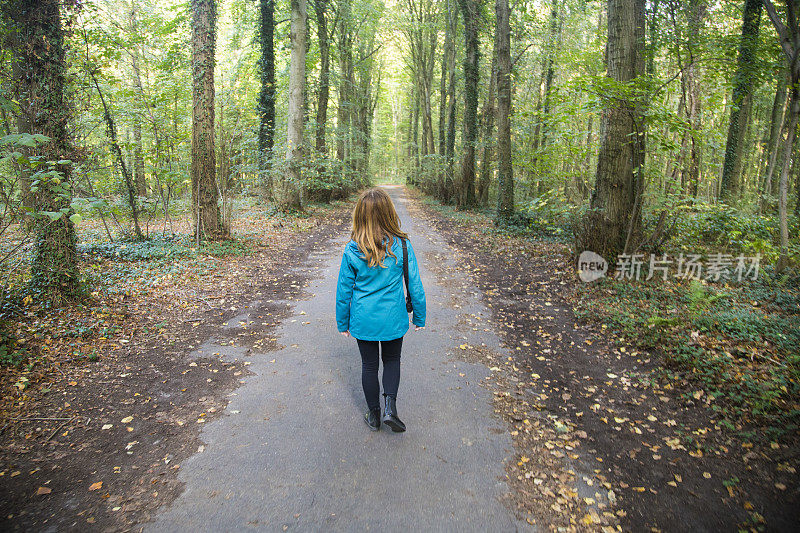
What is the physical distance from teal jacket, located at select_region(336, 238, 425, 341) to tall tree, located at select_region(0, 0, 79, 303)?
408 centimetres

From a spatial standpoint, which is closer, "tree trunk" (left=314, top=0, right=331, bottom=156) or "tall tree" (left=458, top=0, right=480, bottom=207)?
"tall tree" (left=458, top=0, right=480, bottom=207)

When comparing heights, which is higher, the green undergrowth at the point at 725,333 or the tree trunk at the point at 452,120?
the tree trunk at the point at 452,120

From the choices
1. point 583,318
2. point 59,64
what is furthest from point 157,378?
point 583,318

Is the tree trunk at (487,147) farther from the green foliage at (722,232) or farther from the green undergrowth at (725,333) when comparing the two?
the green undergrowth at (725,333)

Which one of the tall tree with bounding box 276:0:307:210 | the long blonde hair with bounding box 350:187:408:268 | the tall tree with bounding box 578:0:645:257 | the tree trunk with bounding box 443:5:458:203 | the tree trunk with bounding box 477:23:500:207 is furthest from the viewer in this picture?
the tree trunk with bounding box 443:5:458:203

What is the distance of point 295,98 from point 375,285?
44.7ft

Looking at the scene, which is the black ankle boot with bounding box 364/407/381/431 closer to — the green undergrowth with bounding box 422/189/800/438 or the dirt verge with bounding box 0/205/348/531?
the dirt verge with bounding box 0/205/348/531

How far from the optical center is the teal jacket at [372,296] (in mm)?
3322

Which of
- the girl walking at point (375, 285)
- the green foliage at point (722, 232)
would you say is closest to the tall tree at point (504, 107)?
the green foliage at point (722, 232)

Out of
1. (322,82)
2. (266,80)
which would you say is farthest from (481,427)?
(322,82)

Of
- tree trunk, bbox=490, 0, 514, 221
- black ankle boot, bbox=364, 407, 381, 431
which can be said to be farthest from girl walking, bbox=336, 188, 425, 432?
tree trunk, bbox=490, 0, 514, 221

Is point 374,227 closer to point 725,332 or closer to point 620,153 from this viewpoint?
point 725,332

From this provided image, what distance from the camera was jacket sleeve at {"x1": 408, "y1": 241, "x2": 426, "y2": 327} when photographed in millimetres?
3420

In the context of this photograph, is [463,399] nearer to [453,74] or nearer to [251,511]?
[251,511]
